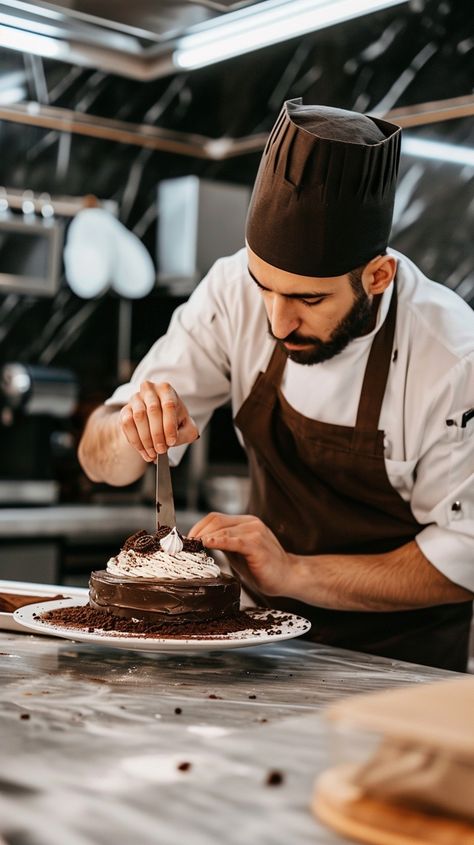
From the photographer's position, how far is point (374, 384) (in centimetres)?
213

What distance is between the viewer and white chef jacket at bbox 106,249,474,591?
205cm

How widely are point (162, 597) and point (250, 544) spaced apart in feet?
0.94

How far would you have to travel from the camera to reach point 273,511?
2.30 m

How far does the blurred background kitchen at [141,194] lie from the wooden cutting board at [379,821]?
101 inches

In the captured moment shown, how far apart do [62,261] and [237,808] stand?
389cm

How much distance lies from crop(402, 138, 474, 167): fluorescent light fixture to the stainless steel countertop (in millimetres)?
1610

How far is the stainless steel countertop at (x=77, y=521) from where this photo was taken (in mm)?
3898

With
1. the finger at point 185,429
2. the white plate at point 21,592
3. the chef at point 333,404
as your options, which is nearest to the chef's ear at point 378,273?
the chef at point 333,404

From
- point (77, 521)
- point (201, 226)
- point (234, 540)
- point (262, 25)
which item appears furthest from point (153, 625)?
point (201, 226)

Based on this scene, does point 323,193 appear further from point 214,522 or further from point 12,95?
point 12,95

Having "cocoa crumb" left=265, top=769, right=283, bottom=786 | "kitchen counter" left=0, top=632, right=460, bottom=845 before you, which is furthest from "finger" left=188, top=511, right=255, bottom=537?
"cocoa crumb" left=265, top=769, right=283, bottom=786

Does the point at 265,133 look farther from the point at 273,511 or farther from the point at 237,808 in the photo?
the point at 237,808

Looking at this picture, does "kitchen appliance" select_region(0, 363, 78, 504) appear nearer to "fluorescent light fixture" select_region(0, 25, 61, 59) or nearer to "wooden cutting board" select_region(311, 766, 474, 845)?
"fluorescent light fixture" select_region(0, 25, 61, 59)

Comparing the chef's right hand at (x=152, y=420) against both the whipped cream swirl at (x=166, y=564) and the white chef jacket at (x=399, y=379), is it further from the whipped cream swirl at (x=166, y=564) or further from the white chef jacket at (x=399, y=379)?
the white chef jacket at (x=399, y=379)
